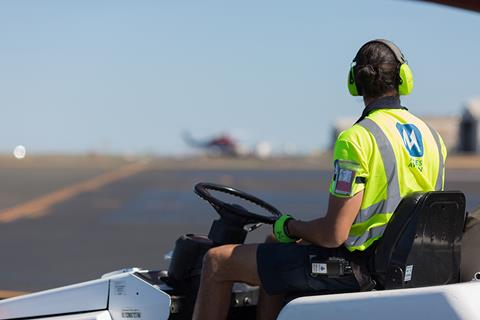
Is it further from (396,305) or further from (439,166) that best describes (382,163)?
(396,305)

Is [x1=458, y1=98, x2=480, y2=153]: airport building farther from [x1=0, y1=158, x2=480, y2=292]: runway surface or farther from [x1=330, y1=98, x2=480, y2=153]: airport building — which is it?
[x1=0, y1=158, x2=480, y2=292]: runway surface

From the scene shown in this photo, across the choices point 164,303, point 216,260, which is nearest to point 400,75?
point 216,260

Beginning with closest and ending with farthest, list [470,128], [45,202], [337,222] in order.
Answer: [337,222] < [45,202] < [470,128]

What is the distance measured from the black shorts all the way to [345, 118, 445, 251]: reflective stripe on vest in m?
0.10

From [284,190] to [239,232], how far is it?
1765 centimetres

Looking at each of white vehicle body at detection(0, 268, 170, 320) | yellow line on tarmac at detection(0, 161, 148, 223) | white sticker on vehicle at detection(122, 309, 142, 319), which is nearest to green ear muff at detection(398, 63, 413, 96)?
white vehicle body at detection(0, 268, 170, 320)

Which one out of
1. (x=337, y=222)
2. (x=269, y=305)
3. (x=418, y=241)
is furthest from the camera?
(x=269, y=305)

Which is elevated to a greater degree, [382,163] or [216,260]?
[382,163]

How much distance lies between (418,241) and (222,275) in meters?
0.83

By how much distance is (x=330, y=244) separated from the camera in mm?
3332

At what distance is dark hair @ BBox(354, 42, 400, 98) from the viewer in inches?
133

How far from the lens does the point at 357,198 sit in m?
3.27

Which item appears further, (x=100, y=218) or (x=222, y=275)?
(x=100, y=218)

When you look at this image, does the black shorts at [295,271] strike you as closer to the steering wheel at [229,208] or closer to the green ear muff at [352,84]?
the steering wheel at [229,208]
